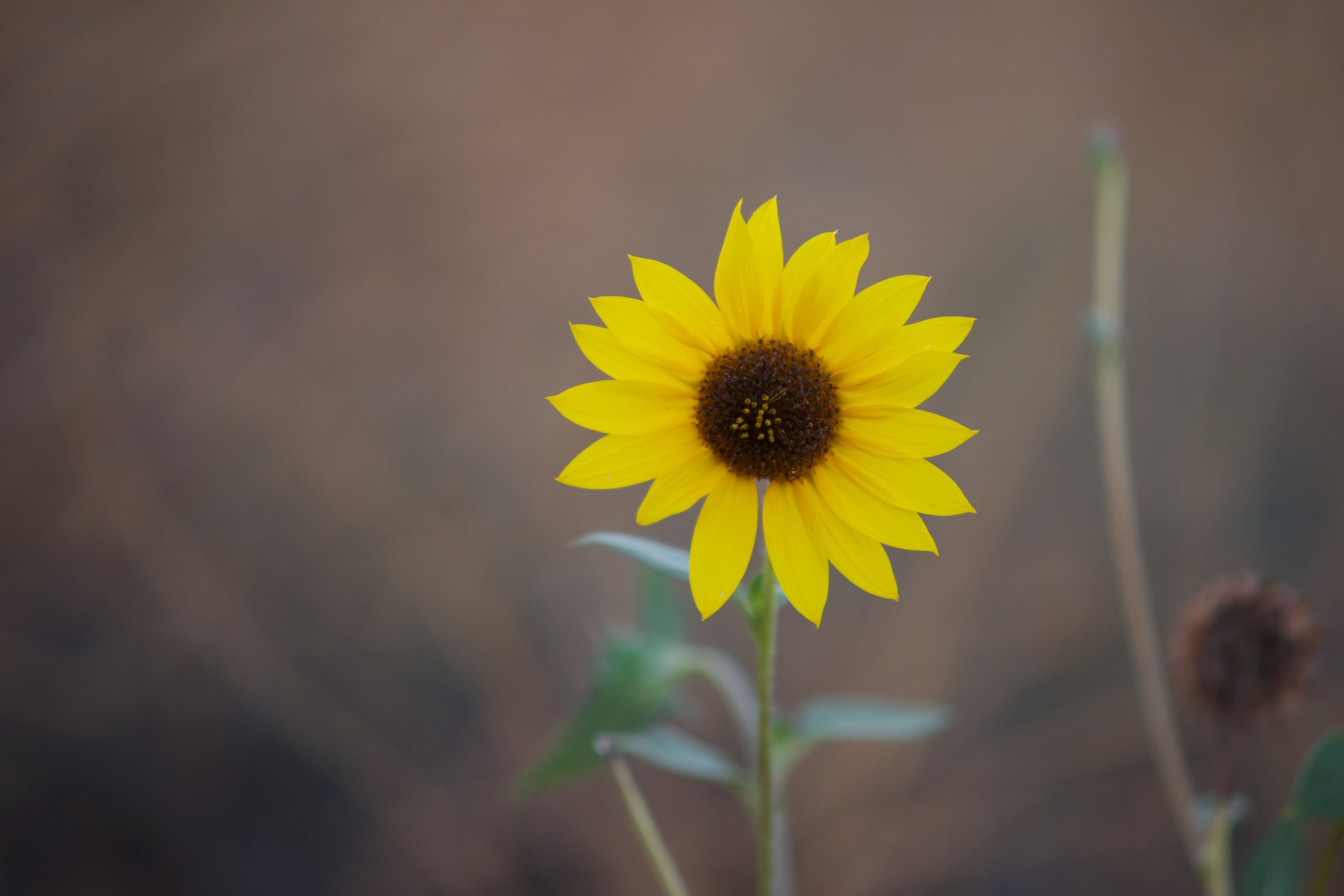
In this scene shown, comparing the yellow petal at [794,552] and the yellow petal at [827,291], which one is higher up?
the yellow petal at [827,291]

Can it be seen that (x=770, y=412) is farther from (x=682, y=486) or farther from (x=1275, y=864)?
(x=1275, y=864)

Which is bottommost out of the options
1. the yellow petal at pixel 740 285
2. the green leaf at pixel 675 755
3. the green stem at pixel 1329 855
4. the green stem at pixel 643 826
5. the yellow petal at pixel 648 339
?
the green stem at pixel 643 826

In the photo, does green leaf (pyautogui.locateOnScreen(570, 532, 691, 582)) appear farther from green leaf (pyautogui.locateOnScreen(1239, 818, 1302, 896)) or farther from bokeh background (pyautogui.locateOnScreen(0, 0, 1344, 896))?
bokeh background (pyautogui.locateOnScreen(0, 0, 1344, 896))

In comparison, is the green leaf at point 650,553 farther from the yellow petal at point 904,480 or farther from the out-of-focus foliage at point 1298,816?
the out-of-focus foliage at point 1298,816

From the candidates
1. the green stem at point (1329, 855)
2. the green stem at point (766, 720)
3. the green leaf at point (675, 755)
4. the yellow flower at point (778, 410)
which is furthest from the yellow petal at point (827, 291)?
the green stem at point (1329, 855)

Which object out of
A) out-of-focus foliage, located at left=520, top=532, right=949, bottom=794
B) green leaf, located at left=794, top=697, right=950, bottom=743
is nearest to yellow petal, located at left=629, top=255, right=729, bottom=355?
out-of-focus foliage, located at left=520, top=532, right=949, bottom=794

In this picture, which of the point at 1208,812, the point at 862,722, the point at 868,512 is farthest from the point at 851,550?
the point at 1208,812

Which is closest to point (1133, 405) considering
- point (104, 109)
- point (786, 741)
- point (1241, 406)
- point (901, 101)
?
point (1241, 406)
